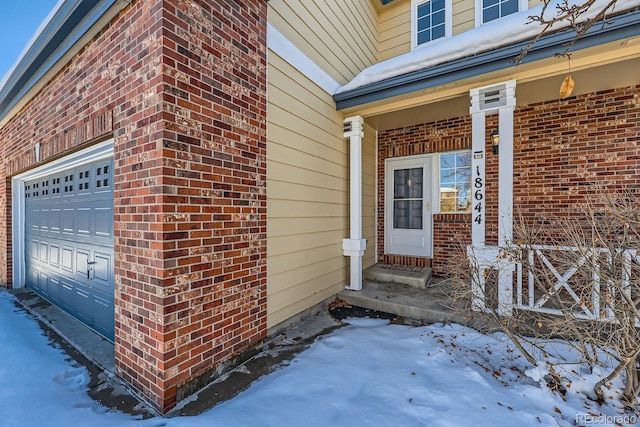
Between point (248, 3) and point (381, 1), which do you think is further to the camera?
point (381, 1)

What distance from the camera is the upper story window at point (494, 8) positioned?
5203mm

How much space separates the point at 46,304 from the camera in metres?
4.39

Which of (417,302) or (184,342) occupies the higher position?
(184,342)

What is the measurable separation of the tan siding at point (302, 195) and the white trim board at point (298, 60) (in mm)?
84

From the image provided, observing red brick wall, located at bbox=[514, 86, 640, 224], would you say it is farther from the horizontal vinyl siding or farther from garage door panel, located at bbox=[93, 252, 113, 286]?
garage door panel, located at bbox=[93, 252, 113, 286]

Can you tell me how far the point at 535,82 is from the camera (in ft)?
11.5

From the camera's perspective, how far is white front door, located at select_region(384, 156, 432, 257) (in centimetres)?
566

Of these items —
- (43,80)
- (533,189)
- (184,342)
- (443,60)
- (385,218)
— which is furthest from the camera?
(385,218)

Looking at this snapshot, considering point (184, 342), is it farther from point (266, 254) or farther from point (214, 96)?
point (214, 96)

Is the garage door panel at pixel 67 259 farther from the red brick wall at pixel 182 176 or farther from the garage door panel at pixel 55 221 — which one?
the red brick wall at pixel 182 176

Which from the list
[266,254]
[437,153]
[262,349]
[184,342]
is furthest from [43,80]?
[437,153]

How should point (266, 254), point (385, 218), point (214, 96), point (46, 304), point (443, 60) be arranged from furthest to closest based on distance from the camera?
point (385, 218) → point (46, 304) → point (443, 60) → point (266, 254) → point (214, 96)

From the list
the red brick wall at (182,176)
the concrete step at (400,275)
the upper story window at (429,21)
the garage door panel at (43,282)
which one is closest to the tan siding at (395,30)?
the upper story window at (429,21)

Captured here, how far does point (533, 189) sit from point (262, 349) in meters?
4.80
